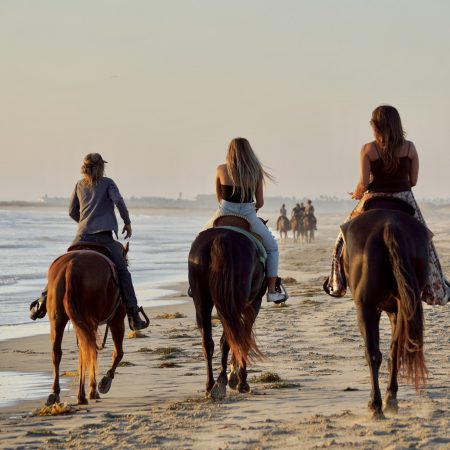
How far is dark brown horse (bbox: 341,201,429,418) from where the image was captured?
312 inches

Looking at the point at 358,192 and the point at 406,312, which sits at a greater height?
the point at 358,192

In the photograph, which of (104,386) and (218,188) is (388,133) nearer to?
(218,188)

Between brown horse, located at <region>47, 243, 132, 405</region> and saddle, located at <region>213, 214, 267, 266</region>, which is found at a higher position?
saddle, located at <region>213, 214, 267, 266</region>

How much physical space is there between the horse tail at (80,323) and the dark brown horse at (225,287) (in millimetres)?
984

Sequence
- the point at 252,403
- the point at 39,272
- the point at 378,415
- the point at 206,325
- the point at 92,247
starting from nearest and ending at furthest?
the point at 378,415, the point at 252,403, the point at 206,325, the point at 92,247, the point at 39,272

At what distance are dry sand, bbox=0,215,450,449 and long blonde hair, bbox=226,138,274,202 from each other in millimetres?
1818

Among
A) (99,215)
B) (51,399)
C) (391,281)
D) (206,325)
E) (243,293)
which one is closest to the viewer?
(391,281)

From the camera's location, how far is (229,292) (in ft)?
30.8

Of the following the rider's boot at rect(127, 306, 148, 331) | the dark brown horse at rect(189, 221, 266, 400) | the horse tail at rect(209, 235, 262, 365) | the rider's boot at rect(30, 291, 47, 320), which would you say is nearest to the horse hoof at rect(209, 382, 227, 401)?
the dark brown horse at rect(189, 221, 266, 400)

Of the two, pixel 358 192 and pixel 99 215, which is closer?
pixel 358 192

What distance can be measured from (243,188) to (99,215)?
136 centimetres

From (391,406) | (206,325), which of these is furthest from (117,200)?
(391,406)

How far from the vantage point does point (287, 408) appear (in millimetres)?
8469

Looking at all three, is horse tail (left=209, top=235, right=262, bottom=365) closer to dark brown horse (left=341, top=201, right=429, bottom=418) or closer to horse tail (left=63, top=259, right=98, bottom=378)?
horse tail (left=63, top=259, right=98, bottom=378)
